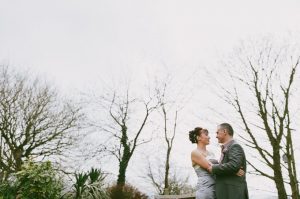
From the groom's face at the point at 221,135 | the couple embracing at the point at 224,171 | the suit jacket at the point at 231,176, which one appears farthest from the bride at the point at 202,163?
the groom's face at the point at 221,135

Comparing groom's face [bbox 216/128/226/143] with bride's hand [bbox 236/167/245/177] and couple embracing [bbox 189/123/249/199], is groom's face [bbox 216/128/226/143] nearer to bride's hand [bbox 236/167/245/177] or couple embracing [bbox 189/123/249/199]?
couple embracing [bbox 189/123/249/199]

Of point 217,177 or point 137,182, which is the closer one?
point 217,177

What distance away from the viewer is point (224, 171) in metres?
4.02

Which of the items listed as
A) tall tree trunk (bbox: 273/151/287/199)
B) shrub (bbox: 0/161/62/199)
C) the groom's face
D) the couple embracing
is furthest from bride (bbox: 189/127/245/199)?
tall tree trunk (bbox: 273/151/287/199)

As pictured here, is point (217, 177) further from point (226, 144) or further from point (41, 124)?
point (41, 124)

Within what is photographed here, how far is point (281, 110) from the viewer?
14.4 metres

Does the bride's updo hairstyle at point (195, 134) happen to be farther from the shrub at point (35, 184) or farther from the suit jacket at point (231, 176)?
the shrub at point (35, 184)

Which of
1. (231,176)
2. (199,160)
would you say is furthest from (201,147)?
(231,176)

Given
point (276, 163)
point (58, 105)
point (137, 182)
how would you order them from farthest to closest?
point (137, 182), point (58, 105), point (276, 163)

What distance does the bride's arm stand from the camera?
15.0ft

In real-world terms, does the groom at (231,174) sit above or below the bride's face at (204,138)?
below

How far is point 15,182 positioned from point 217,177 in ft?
24.1

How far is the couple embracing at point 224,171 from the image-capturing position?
4.02 metres

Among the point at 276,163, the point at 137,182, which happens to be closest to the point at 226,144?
the point at 276,163
